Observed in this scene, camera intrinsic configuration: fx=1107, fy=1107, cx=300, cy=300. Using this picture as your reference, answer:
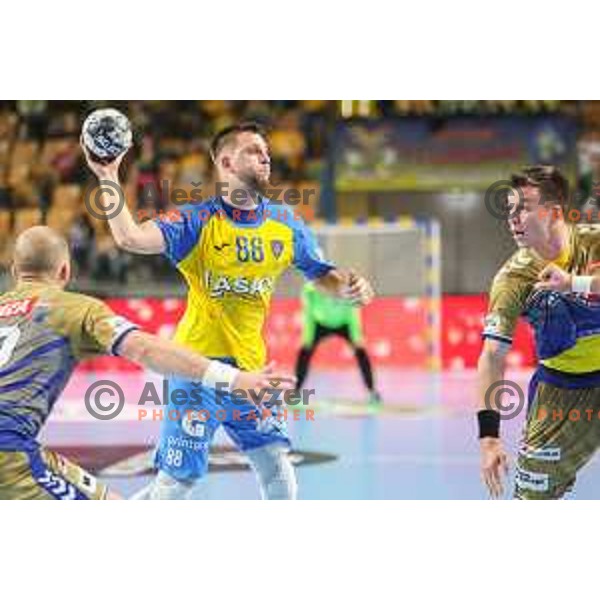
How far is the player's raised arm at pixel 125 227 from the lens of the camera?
18.1 feet

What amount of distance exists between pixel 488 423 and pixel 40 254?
2138mm

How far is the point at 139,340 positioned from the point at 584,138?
17.3m

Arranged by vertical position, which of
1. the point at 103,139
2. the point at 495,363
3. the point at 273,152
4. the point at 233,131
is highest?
the point at 273,152

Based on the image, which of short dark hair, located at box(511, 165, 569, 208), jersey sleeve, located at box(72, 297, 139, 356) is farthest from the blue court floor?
jersey sleeve, located at box(72, 297, 139, 356)

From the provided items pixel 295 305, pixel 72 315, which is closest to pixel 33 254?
pixel 72 315

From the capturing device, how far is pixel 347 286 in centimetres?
591

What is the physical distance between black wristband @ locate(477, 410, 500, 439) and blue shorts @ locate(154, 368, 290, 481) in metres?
1.16

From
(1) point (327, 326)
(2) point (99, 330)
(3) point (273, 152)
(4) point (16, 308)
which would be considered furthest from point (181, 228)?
(3) point (273, 152)

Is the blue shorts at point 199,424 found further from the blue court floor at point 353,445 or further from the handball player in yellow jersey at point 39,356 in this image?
the blue court floor at point 353,445

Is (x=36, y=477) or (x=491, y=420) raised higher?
(x=491, y=420)

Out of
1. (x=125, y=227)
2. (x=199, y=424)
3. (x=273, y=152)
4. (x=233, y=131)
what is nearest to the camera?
(x=125, y=227)

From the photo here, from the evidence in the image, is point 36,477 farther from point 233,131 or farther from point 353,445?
point 353,445

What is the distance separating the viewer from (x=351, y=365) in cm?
1747

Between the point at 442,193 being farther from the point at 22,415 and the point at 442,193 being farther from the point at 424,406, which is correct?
the point at 22,415
